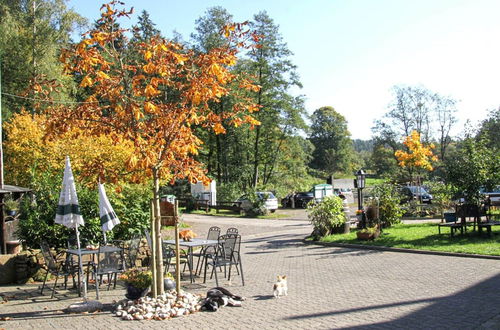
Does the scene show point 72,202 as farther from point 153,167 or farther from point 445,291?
point 445,291

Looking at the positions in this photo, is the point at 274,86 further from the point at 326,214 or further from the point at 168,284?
the point at 168,284

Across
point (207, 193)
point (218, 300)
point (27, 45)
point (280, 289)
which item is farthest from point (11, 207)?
point (207, 193)

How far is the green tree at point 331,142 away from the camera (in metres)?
76.9

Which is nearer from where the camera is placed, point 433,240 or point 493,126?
point 433,240

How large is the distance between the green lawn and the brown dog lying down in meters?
7.23

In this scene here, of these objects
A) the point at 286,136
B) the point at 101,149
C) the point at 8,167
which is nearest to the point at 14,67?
the point at 8,167

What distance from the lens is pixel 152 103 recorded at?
7.76 meters

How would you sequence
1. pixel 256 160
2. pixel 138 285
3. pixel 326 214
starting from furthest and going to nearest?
pixel 256 160, pixel 326 214, pixel 138 285

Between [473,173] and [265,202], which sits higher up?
[473,173]

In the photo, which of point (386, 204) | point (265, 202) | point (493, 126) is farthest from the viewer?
point (493, 126)

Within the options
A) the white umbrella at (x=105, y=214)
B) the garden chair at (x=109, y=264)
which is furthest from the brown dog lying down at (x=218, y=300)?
the white umbrella at (x=105, y=214)

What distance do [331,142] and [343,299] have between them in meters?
71.8

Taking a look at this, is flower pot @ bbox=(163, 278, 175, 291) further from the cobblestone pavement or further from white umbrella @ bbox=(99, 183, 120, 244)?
white umbrella @ bbox=(99, 183, 120, 244)

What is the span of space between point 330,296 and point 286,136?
103 ft
